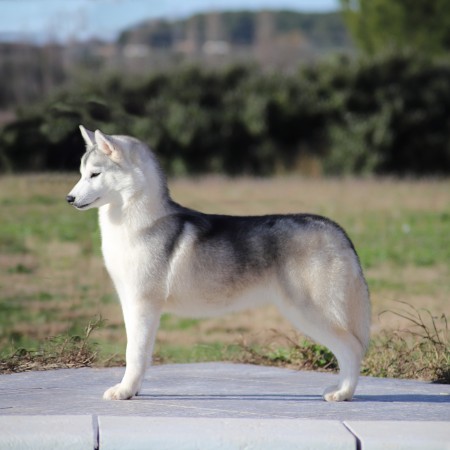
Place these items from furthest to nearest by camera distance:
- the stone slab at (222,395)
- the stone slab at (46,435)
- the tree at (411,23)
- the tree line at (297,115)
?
the tree at (411,23)
the tree line at (297,115)
the stone slab at (222,395)
the stone slab at (46,435)

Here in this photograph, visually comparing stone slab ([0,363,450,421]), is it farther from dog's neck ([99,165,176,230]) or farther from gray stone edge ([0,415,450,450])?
dog's neck ([99,165,176,230])

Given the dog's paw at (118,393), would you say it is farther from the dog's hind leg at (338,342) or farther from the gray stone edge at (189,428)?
the dog's hind leg at (338,342)

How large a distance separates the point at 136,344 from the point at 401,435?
152cm

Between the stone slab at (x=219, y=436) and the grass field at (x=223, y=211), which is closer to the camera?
the stone slab at (x=219, y=436)

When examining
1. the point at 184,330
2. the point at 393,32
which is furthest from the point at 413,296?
the point at 393,32

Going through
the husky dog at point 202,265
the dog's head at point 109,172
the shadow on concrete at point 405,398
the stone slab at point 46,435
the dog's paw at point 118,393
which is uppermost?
the dog's head at point 109,172

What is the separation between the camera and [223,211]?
17078 millimetres

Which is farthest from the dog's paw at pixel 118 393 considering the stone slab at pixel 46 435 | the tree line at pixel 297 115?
the tree line at pixel 297 115

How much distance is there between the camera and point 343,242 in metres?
5.36

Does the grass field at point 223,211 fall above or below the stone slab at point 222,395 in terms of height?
below

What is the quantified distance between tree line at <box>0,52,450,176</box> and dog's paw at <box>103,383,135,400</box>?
53.8 feet

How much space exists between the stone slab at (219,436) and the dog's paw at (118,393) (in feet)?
2.04

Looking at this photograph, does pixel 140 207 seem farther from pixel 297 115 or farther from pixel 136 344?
pixel 297 115

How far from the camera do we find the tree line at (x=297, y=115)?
2191cm
